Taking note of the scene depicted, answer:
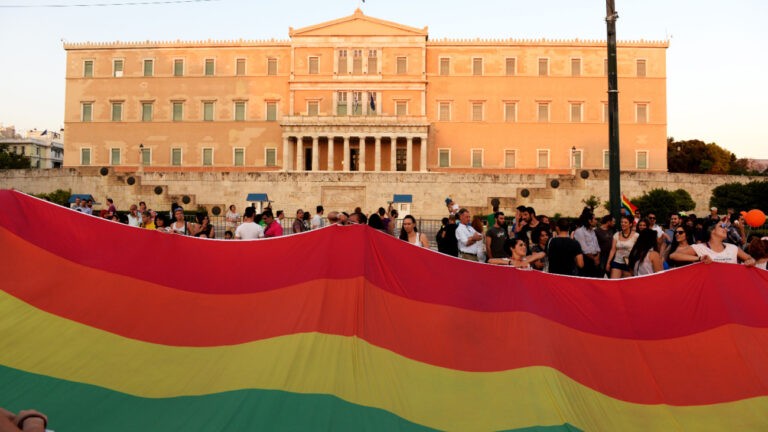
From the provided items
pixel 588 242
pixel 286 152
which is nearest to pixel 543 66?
→ pixel 286 152

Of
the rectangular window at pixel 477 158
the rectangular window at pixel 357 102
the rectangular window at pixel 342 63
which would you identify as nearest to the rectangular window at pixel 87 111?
the rectangular window at pixel 342 63

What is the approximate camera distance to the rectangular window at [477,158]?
5038 cm

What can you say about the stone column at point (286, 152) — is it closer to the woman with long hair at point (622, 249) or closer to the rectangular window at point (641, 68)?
the rectangular window at point (641, 68)

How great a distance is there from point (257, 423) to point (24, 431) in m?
2.13

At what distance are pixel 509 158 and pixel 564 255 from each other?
4374cm

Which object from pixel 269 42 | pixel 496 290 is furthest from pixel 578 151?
pixel 496 290

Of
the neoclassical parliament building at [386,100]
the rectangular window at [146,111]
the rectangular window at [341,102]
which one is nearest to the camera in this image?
the rectangular window at [341,102]

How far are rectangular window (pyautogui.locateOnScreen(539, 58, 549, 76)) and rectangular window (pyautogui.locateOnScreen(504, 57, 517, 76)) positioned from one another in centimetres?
197

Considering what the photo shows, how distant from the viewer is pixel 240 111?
168 ft

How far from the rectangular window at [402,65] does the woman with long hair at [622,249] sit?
42653mm

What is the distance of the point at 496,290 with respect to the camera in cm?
548

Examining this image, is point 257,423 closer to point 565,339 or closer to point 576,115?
point 565,339

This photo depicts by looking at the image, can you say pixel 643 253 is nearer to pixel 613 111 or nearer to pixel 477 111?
pixel 613 111

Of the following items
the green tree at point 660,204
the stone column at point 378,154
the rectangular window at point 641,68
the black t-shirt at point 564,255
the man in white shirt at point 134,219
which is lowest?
the black t-shirt at point 564,255
